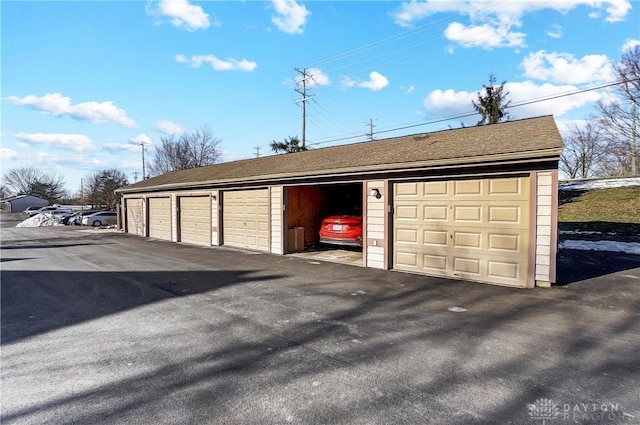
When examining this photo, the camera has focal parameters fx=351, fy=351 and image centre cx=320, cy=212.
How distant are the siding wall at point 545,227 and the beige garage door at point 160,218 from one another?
49.0 feet

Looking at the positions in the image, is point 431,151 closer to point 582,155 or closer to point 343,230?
point 343,230

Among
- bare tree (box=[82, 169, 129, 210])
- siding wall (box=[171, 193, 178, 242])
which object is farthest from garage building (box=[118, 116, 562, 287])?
bare tree (box=[82, 169, 129, 210])

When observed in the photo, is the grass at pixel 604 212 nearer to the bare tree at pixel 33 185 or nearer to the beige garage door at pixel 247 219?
the beige garage door at pixel 247 219

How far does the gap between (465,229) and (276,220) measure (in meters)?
6.01

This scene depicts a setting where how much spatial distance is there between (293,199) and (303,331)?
7320 millimetres

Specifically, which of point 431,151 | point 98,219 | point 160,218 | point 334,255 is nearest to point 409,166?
point 431,151

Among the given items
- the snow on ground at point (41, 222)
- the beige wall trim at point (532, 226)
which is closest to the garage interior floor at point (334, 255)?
the beige wall trim at point (532, 226)

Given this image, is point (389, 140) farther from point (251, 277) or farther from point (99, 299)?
point (99, 299)

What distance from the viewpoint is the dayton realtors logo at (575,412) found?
8.50ft

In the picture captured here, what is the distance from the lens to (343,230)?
1076 centimetres

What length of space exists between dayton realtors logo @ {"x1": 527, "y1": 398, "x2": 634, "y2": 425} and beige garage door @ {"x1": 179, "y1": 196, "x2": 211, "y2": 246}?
12.7 meters

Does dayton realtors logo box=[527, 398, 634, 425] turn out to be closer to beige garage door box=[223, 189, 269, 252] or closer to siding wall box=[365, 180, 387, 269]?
siding wall box=[365, 180, 387, 269]

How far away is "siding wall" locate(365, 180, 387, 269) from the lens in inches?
333

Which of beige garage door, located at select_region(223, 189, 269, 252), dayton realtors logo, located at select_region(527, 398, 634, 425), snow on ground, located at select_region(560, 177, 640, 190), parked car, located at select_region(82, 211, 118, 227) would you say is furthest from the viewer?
parked car, located at select_region(82, 211, 118, 227)
